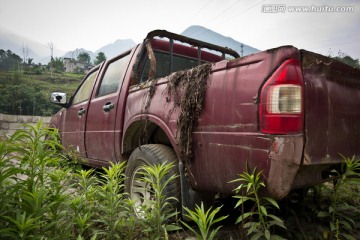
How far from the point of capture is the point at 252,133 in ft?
5.25

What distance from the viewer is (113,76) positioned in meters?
3.67

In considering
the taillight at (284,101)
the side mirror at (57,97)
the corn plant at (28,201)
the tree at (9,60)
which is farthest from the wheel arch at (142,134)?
the tree at (9,60)

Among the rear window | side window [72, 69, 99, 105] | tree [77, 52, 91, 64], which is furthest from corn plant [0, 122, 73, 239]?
tree [77, 52, 91, 64]

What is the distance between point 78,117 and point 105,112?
116 centimetres

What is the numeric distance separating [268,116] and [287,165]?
0.32 m

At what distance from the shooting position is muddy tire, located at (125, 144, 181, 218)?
2.16m

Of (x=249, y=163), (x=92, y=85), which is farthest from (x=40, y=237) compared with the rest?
(x=92, y=85)

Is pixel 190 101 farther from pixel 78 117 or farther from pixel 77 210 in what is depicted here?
pixel 78 117

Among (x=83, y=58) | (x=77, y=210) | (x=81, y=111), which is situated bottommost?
(x=77, y=210)

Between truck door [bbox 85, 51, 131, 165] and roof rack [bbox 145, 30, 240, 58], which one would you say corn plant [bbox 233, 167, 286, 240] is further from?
roof rack [bbox 145, 30, 240, 58]

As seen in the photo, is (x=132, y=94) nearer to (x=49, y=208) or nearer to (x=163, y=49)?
(x=163, y=49)

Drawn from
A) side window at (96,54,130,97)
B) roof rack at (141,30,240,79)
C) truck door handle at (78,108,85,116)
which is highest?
roof rack at (141,30,240,79)

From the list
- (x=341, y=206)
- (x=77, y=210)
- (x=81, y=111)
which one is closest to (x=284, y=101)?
(x=341, y=206)

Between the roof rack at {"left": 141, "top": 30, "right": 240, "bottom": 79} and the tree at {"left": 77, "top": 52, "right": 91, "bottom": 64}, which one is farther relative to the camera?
the tree at {"left": 77, "top": 52, "right": 91, "bottom": 64}
